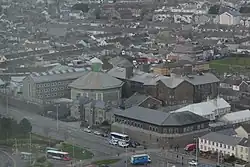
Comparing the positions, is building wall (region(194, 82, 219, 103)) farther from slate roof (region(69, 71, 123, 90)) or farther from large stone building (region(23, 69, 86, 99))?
large stone building (region(23, 69, 86, 99))

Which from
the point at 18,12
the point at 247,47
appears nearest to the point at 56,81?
the point at 247,47

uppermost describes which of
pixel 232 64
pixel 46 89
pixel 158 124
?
pixel 158 124

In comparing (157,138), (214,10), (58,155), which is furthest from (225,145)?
(214,10)

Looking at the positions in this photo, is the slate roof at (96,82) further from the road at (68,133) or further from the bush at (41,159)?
the bush at (41,159)

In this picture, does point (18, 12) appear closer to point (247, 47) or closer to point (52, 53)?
point (52, 53)

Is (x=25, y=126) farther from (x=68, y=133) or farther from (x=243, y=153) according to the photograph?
(x=243, y=153)
